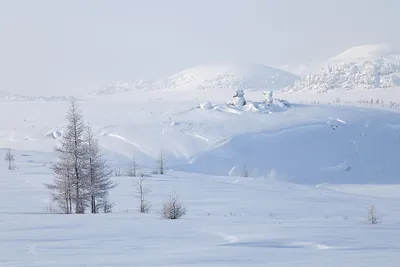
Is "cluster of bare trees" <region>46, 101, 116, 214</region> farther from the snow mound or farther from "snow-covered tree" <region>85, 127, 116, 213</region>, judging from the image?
the snow mound

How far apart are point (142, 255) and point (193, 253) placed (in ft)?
3.02

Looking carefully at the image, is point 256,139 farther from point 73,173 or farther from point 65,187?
point 65,187

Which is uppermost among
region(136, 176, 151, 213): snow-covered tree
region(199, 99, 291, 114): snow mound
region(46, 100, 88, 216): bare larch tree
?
region(199, 99, 291, 114): snow mound

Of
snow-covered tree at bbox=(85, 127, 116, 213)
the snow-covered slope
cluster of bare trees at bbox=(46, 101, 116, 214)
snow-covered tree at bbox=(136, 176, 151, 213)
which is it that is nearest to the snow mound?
the snow-covered slope

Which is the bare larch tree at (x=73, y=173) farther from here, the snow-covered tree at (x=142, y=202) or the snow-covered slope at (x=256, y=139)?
the snow-covered slope at (x=256, y=139)

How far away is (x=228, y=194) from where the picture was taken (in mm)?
30062

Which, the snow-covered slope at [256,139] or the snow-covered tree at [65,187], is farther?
the snow-covered slope at [256,139]

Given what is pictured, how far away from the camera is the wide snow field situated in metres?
9.54

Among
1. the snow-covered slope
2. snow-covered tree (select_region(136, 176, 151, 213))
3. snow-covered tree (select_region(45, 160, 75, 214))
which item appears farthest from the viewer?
the snow-covered slope

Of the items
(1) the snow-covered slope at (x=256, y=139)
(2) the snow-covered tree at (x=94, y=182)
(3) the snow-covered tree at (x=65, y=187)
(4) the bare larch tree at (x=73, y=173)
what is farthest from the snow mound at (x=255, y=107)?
(3) the snow-covered tree at (x=65, y=187)

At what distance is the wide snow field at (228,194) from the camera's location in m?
9.54

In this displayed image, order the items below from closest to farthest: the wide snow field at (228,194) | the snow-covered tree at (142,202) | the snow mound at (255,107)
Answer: the wide snow field at (228,194) → the snow-covered tree at (142,202) → the snow mound at (255,107)

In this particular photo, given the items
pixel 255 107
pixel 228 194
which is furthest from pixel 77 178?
pixel 255 107

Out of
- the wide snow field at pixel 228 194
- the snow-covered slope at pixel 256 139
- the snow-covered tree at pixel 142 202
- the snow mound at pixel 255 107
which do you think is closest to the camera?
the wide snow field at pixel 228 194
